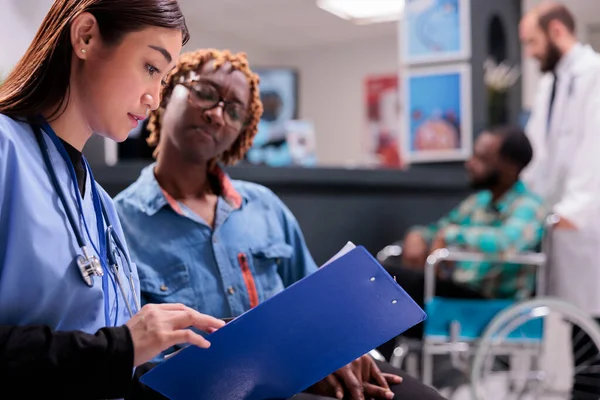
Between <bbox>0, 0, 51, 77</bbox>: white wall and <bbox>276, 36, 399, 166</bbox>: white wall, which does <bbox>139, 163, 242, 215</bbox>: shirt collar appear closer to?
<bbox>0, 0, 51, 77</bbox>: white wall

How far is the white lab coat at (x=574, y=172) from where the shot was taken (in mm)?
2834

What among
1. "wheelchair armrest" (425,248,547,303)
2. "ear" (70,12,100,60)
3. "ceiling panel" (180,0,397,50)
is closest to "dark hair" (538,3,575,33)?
"wheelchair armrest" (425,248,547,303)

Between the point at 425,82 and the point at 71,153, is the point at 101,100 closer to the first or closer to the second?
the point at 71,153

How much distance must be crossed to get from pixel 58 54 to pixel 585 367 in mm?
2373

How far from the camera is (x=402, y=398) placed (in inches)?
47.0

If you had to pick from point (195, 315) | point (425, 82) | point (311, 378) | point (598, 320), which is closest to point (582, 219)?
point (598, 320)

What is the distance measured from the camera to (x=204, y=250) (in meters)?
1.26

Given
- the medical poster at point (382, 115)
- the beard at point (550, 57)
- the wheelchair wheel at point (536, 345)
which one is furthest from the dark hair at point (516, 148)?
the medical poster at point (382, 115)

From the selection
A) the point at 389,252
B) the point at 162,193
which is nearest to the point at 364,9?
the point at 389,252

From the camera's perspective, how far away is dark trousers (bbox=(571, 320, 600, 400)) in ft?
8.90

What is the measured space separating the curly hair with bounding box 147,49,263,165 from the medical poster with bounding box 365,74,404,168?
23.1ft

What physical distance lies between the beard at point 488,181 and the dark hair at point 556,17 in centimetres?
65

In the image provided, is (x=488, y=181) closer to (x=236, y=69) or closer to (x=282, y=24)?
(x=236, y=69)

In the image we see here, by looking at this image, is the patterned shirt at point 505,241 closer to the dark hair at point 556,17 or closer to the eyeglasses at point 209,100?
the dark hair at point 556,17
